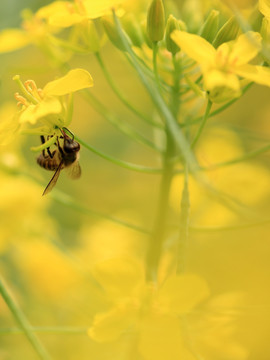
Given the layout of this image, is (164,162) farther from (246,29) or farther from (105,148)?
(105,148)

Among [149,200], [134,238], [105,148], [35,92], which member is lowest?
[35,92]

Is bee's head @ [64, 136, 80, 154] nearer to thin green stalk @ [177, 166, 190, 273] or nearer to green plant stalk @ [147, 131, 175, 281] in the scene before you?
green plant stalk @ [147, 131, 175, 281]

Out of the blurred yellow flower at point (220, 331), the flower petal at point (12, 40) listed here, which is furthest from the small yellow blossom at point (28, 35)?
the blurred yellow flower at point (220, 331)

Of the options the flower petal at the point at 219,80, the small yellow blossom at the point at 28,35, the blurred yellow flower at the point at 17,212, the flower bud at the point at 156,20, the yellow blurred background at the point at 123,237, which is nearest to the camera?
the flower petal at the point at 219,80

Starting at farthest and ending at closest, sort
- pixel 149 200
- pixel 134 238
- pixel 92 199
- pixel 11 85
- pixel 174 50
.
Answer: pixel 11 85, pixel 92 199, pixel 149 200, pixel 134 238, pixel 174 50

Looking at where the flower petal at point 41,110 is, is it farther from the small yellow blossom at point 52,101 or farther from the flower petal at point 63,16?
the flower petal at point 63,16

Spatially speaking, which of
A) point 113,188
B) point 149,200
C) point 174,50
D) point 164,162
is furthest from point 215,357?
point 113,188

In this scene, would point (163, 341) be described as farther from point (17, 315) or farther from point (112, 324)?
point (17, 315)
